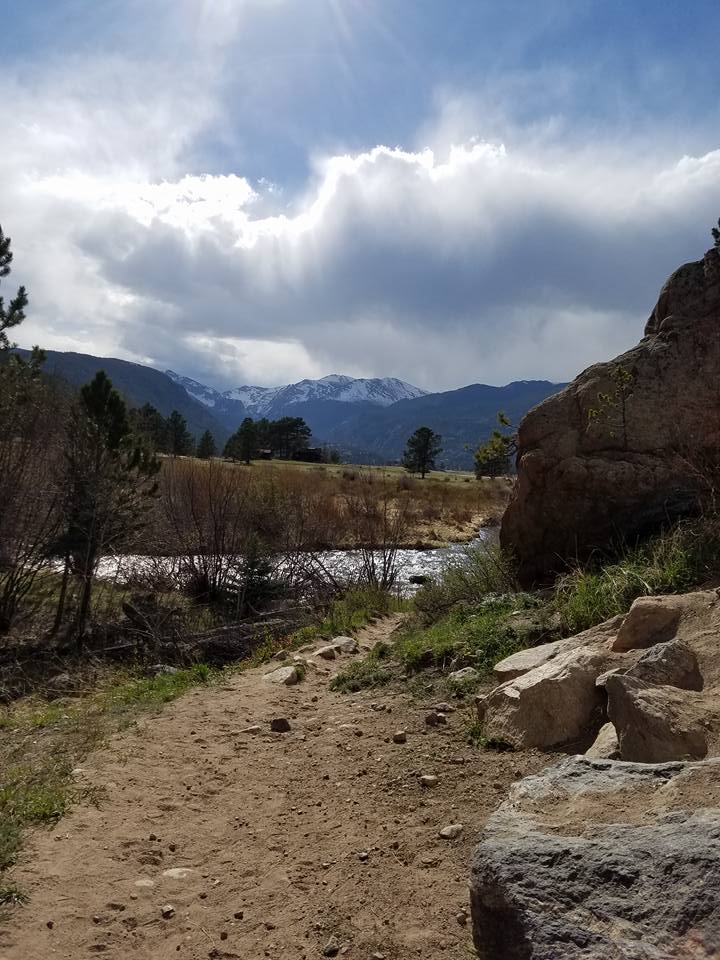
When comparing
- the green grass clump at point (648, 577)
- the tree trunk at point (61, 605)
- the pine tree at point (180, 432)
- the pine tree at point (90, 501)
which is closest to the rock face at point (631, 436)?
the green grass clump at point (648, 577)

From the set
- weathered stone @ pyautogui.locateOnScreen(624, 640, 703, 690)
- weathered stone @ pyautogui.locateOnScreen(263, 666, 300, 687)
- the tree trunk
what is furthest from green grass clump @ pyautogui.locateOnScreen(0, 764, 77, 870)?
the tree trunk

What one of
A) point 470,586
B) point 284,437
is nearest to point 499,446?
point 470,586

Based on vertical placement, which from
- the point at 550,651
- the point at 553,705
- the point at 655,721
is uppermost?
the point at 655,721

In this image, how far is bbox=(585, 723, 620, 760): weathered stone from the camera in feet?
13.0

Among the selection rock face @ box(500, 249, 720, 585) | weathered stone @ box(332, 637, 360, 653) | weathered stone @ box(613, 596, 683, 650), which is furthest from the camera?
weathered stone @ box(332, 637, 360, 653)

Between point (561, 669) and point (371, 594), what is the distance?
8049 mm

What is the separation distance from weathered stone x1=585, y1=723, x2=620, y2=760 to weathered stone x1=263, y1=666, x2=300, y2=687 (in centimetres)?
431

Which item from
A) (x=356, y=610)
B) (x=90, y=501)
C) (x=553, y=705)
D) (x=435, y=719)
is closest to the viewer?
(x=553, y=705)

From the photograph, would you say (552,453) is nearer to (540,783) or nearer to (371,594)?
(371,594)

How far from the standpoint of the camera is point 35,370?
50.3ft

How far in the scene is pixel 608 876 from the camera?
89.5 inches

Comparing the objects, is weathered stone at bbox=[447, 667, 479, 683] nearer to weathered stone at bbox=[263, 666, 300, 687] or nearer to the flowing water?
weathered stone at bbox=[263, 666, 300, 687]

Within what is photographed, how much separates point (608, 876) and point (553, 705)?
99.6 inches

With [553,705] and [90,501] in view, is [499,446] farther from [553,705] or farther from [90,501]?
[90,501]
